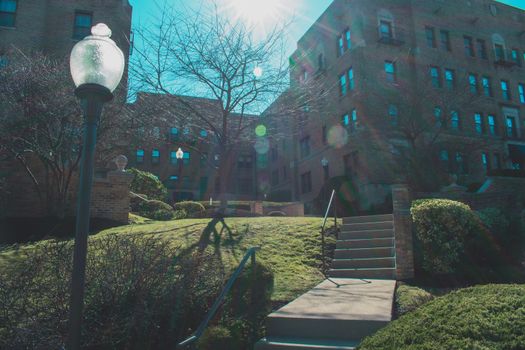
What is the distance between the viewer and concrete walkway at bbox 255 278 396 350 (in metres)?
4.58

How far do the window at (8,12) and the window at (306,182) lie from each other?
22.0 metres

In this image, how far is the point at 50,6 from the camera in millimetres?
21953

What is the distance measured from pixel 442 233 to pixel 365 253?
1.73m

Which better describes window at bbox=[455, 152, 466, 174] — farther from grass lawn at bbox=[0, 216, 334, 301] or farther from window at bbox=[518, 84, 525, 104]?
grass lawn at bbox=[0, 216, 334, 301]

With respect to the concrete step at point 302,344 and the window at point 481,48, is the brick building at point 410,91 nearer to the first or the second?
the window at point 481,48

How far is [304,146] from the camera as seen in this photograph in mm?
32438

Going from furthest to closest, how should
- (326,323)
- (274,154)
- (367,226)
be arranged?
1. (274,154)
2. (367,226)
3. (326,323)

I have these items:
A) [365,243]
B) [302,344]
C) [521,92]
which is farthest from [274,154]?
[302,344]

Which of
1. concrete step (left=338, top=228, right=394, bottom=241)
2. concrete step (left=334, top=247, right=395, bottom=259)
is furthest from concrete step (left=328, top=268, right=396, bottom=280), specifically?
concrete step (left=338, top=228, right=394, bottom=241)

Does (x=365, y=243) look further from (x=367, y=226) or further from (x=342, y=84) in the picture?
(x=342, y=84)

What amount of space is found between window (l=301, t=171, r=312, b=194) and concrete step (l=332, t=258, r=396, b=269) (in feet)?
72.0

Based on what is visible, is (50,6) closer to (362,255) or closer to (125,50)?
(125,50)

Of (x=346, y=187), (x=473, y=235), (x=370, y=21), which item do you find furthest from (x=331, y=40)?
(x=473, y=235)

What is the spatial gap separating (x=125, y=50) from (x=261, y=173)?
78.5ft
